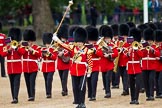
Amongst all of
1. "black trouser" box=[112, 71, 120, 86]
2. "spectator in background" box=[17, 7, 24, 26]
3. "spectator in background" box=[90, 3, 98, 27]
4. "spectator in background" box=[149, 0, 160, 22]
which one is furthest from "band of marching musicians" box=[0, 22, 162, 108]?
"spectator in background" box=[17, 7, 24, 26]

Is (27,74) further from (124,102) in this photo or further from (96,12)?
(96,12)

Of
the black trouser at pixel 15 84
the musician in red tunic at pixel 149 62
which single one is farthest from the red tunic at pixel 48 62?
the musician in red tunic at pixel 149 62

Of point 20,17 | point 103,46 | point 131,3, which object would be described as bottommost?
point 103,46

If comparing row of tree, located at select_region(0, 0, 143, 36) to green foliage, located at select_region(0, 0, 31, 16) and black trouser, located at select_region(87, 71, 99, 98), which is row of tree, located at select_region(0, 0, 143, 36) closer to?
green foliage, located at select_region(0, 0, 31, 16)

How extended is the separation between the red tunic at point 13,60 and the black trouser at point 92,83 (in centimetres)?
167

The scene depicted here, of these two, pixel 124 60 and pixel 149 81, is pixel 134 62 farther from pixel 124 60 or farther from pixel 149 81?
pixel 124 60

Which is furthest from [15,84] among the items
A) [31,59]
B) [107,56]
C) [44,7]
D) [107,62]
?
[44,7]

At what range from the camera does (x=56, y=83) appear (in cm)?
2378

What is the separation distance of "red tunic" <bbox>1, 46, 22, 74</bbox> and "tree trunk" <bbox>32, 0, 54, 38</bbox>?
1981 centimetres

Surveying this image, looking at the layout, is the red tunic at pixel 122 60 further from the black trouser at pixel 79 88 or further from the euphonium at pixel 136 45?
the black trouser at pixel 79 88

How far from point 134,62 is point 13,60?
2817 mm

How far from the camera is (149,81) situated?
19406 millimetres

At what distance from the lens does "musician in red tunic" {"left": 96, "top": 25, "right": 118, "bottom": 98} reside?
64.6 feet

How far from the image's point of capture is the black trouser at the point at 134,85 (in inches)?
731
